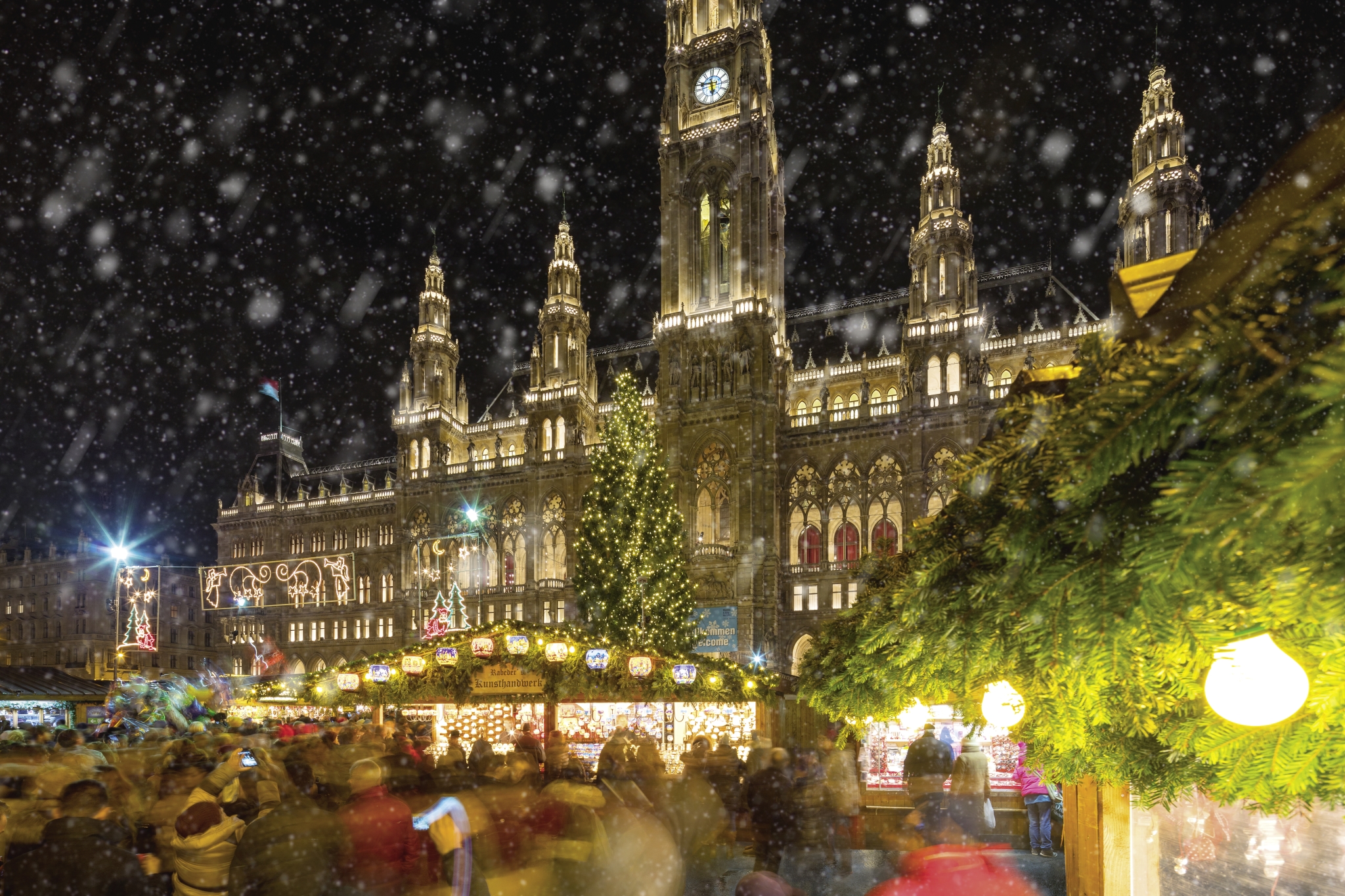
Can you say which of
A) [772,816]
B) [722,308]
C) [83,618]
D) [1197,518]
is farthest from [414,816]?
[83,618]

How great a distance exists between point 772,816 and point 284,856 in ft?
17.8

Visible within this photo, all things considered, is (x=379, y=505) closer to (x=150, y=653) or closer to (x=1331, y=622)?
(x=150, y=653)

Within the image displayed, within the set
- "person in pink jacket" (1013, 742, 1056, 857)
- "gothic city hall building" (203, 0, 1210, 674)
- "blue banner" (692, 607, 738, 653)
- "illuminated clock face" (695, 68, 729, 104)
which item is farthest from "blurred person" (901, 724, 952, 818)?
"illuminated clock face" (695, 68, 729, 104)

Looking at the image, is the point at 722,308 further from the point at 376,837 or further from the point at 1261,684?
the point at 1261,684

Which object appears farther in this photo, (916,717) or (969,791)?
(916,717)

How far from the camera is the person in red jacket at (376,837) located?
202 inches

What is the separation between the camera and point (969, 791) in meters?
8.59

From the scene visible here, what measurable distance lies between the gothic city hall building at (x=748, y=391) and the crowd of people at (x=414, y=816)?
2478cm

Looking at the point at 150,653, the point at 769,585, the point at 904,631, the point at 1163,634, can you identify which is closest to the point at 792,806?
the point at 904,631

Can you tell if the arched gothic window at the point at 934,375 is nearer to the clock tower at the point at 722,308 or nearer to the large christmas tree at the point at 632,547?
the clock tower at the point at 722,308

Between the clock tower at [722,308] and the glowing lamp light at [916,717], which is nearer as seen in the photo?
the glowing lamp light at [916,717]

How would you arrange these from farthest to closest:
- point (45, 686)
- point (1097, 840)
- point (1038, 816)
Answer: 1. point (45, 686)
2. point (1038, 816)
3. point (1097, 840)

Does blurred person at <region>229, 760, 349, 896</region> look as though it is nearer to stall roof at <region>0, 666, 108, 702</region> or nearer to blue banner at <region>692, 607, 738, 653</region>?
stall roof at <region>0, 666, 108, 702</region>

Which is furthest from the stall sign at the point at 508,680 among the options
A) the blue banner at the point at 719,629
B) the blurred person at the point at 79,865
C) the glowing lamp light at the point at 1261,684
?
the blue banner at the point at 719,629
